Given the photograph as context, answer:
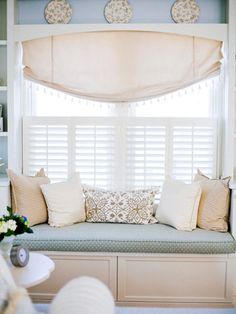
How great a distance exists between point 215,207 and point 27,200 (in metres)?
1.55

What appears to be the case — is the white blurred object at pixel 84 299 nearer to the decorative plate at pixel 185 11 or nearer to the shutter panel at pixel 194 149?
the shutter panel at pixel 194 149

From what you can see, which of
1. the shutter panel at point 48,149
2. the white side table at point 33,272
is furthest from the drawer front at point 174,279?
the shutter panel at point 48,149

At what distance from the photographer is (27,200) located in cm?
325

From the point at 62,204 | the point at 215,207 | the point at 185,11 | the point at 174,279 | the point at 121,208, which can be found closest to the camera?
the point at 174,279

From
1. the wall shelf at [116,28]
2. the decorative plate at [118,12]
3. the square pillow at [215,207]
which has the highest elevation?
the decorative plate at [118,12]

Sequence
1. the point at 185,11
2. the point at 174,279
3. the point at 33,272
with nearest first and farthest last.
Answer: the point at 33,272 → the point at 174,279 → the point at 185,11

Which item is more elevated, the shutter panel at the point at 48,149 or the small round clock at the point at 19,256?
the shutter panel at the point at 48,149

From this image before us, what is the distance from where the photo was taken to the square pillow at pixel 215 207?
316cm

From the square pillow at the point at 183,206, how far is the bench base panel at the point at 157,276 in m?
0.30

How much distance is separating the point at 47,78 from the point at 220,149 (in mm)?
1735

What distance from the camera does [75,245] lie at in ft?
9.71

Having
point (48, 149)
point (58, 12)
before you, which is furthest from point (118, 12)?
point (48, 149)

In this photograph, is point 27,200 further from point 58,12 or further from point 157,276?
point 58,12

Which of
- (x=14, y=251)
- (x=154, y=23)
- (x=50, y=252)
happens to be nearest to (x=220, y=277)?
(x=50, y=252)
